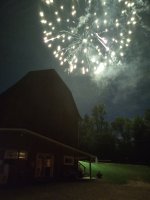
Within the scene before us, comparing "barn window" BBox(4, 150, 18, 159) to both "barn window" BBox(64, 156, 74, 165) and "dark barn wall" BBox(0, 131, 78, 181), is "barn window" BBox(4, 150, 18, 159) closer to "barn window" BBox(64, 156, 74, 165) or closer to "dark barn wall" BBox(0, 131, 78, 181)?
"dark barn wall" BBox(0, 131, 78, 181)

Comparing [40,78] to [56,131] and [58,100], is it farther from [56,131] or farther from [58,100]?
[56,131]

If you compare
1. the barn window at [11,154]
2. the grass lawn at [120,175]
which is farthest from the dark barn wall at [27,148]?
the grass lawn at [120,175]

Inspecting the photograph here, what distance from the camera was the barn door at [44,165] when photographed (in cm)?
1880

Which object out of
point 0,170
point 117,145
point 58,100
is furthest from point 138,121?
point 0,170

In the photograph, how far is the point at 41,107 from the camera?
2147cm

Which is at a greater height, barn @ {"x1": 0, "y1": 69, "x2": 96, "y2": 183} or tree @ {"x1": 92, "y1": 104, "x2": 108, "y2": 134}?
tree @ {"x1": 92, "y1": 104, "x2": 108, "y2": 134}

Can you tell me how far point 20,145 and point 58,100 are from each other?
8.68 m

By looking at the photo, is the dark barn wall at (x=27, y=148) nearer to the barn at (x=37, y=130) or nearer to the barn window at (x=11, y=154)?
the barn at (x=37, y=130)

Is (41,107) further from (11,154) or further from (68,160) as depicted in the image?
(68,160)

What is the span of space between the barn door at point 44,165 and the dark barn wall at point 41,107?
204 centimetres

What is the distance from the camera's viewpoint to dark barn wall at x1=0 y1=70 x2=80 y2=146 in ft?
64.7

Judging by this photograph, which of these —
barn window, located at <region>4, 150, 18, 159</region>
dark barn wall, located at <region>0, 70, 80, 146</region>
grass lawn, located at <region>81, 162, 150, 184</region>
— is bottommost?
grass lawn, located at <region>81, 162, 150, 184</region>

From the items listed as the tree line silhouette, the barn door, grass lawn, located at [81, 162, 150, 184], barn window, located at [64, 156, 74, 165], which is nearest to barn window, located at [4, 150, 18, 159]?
the barn door

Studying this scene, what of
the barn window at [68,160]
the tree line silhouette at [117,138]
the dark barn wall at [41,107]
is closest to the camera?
the dark barn wall at [41,107]
